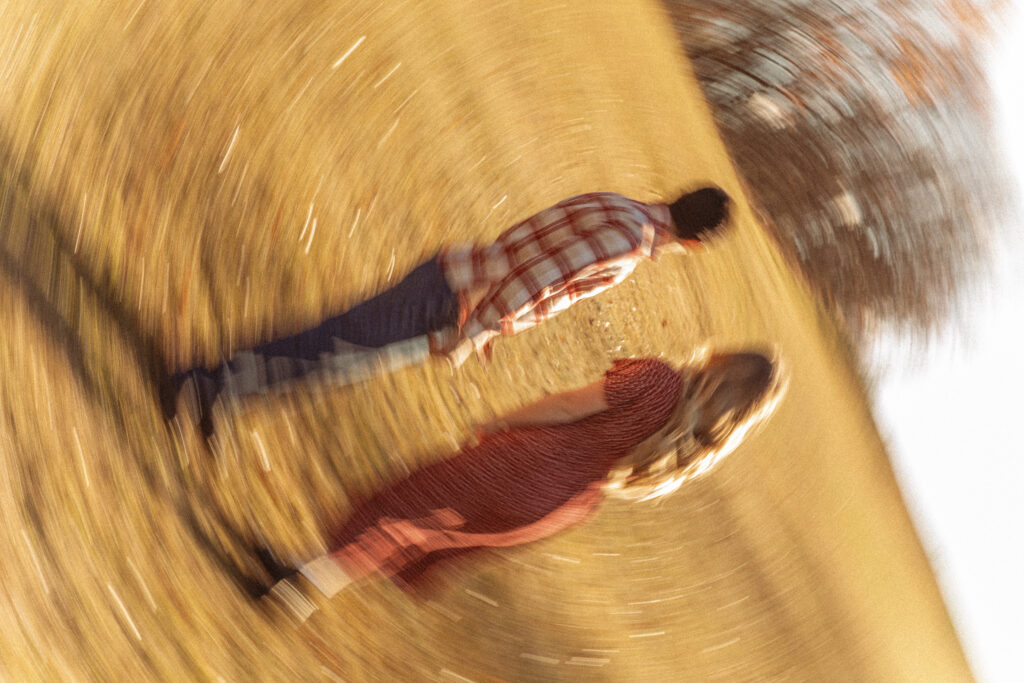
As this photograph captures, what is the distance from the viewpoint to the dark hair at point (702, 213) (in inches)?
19.7

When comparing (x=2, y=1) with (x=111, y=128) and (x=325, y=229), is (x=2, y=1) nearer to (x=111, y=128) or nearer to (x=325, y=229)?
(x=111, y=128)

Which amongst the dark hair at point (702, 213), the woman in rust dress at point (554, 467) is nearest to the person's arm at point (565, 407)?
the woman in rust dress at point (554, 467)

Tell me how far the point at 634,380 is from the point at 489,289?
13 centimetres

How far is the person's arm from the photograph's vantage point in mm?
511

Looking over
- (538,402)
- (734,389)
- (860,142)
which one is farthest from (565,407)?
(860,142)

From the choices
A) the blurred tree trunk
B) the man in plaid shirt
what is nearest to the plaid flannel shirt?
the man in plaid shirt

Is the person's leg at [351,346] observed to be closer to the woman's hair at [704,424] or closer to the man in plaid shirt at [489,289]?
the man in plaid shirt at [489,289]

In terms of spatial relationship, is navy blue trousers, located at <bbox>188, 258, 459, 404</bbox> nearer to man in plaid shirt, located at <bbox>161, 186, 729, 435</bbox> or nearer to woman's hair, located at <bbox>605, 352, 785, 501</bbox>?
man in plaid shirt, located at <bbox>161, 186, 729, 435</bbox>

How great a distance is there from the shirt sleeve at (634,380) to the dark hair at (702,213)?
0.33ft

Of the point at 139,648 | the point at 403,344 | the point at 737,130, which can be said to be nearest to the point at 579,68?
the point at 737,130

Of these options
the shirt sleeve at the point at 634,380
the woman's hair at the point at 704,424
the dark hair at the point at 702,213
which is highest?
the dark hair at the point at 702,213

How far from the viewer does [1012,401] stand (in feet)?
1.56

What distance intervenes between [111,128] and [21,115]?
0.05m

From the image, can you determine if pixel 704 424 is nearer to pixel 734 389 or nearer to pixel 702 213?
pixel 734 389
